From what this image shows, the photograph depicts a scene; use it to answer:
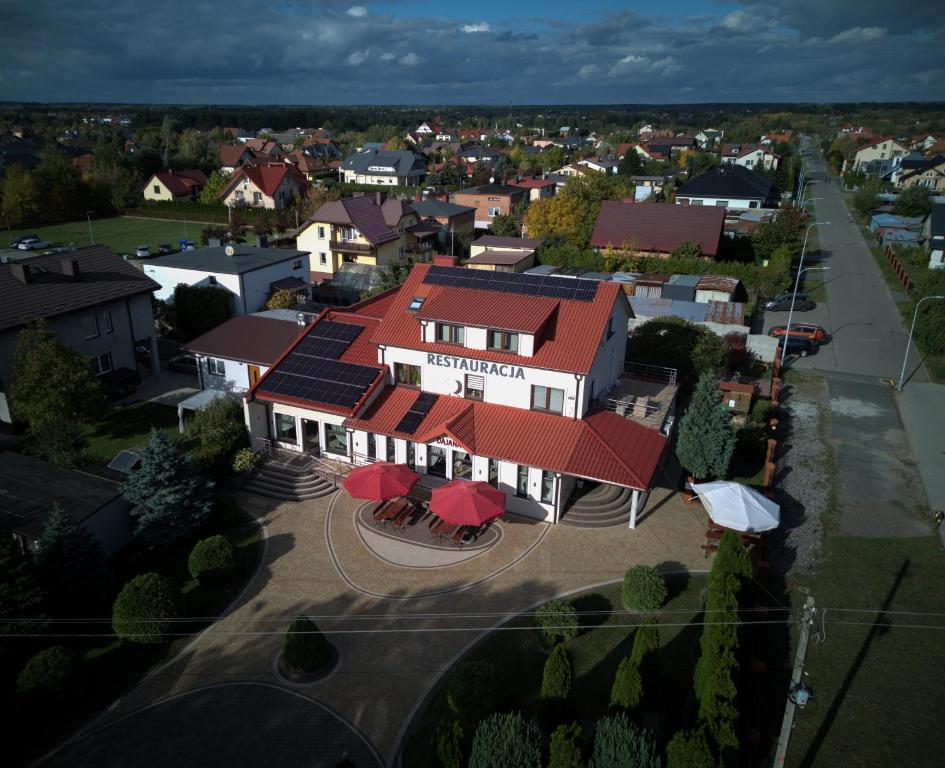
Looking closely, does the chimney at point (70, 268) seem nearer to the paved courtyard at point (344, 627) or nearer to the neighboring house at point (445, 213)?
the paved courtyard at point (344, 627)

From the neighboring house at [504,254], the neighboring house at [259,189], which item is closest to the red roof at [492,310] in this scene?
the neighboring house at [504,254]

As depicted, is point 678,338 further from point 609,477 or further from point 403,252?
point 403,252

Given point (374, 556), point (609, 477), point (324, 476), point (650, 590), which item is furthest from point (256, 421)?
point (650, 590)

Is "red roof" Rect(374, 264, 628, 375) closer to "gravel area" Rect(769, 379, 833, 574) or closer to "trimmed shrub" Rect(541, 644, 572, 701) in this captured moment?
"gravel area" Rect(769, 379, 833, 574)

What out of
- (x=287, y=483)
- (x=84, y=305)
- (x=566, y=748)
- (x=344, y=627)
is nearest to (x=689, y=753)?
(x=566, y=748)

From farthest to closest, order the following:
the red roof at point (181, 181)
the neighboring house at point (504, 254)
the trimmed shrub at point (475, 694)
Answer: the red roof at point (181, 181) < the neighboring house at point (504, 254) < the trimmed shrub at point (475, 694)

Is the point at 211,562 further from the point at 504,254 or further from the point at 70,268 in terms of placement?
the point at 504,254
